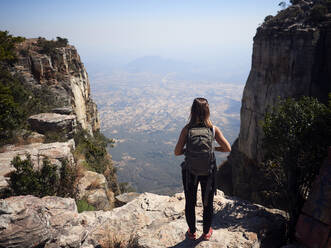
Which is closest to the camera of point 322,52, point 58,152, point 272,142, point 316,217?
point 316,217

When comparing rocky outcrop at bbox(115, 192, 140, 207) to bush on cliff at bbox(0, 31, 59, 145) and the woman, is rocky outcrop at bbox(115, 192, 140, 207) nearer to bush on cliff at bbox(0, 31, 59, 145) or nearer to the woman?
bush on cliff at bbox(0, 31, 59, 145)

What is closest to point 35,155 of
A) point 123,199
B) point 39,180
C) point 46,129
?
Answer: point 39,180

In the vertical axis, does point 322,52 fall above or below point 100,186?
above

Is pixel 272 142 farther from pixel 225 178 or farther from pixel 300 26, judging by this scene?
pixel 225 178

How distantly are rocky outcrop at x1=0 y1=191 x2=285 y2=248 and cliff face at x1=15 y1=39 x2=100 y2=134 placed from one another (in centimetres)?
1286

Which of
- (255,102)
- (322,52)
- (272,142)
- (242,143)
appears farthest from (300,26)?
(272,142)

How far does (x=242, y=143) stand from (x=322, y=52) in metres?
11.2

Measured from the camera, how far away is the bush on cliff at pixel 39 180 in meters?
5.38

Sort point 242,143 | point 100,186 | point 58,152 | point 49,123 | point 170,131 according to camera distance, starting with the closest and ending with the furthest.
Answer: point 58,152 → point 100,186 → point 49,123 → point 242,143 → point 170,131

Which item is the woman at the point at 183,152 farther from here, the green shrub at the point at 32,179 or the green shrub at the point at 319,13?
the green shrub at the point at 319,13

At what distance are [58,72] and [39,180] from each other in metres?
16.3

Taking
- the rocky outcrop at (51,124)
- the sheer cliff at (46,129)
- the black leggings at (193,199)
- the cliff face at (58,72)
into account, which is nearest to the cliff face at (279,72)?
the sheer cliff at (46,129)

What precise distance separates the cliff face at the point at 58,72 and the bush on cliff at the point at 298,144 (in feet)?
47.8

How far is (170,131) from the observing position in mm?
198875
